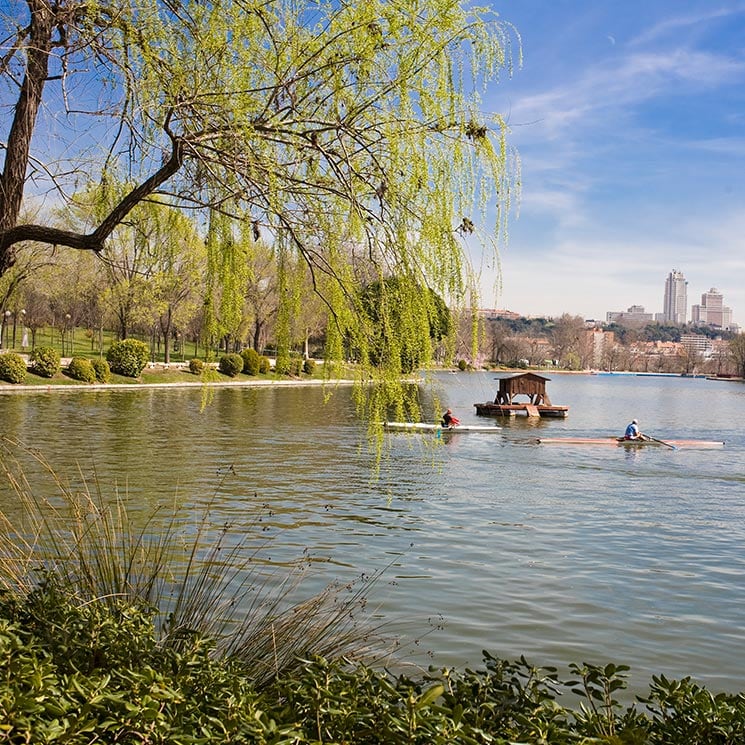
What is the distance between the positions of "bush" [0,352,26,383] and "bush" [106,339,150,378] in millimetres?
6160

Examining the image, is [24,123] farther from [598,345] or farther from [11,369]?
[598,345]

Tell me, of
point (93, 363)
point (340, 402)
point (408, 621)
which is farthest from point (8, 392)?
point (408, 621)

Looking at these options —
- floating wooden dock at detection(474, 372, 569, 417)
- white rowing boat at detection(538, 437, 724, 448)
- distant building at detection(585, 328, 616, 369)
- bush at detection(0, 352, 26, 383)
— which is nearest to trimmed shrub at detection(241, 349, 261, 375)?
floating wooden dock at detection(474, 372, 569, 417)

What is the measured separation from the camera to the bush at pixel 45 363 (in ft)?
121

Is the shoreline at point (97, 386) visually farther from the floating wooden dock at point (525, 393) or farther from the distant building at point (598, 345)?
the distant building at point (598, 345)

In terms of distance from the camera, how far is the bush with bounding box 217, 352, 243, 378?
48312 mm

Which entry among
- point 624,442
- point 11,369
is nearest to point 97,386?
point 11,369

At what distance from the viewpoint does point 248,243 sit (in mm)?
4496

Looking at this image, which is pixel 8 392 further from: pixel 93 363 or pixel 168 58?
pixel 168 58

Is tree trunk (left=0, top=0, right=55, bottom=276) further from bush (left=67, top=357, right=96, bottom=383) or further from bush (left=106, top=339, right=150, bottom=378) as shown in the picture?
bush (left=106, top=339, right=150, bottom=378)

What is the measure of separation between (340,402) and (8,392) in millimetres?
14936

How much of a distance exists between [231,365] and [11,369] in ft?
51.1

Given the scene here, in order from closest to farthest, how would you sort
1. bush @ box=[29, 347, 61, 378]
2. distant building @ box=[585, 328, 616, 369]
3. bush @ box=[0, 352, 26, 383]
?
bush @ box=[0, 352, 26, 383], bush @ box=[29, 347, 61, 378], distant building @ box=[585, 328, 616, 369]

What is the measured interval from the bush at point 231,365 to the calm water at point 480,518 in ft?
58.3
